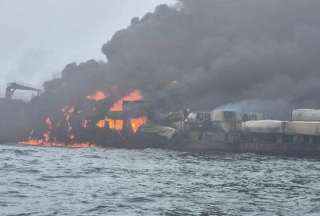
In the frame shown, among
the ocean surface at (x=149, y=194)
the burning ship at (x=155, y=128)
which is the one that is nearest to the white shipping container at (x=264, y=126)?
the burning ship at (x=155, y=128)

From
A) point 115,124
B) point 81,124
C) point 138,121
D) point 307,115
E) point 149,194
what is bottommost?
point 149,194

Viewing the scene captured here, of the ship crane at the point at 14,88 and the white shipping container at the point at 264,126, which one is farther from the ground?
the ship crane at the point at 14,88

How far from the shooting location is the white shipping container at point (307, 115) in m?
124

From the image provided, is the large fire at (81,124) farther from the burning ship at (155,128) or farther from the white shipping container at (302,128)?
the white shipping container at (302,128)

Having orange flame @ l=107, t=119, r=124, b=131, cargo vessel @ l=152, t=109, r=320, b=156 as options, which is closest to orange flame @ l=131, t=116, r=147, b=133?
orange flame @ l=107, t=119, r=124, b=131

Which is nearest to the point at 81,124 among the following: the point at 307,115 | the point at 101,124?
the point at 101,124

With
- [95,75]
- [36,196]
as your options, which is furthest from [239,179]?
[95,75]

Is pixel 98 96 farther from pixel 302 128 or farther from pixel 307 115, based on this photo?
pixel 302 128

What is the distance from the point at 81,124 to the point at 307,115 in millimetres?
72571

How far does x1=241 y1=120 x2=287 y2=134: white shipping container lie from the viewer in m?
126

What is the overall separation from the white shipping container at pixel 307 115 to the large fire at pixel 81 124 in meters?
48.7

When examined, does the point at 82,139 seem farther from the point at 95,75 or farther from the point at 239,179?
the point at 239,179

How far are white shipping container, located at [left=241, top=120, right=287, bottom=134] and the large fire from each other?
35.3m

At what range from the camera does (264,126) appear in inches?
5108
